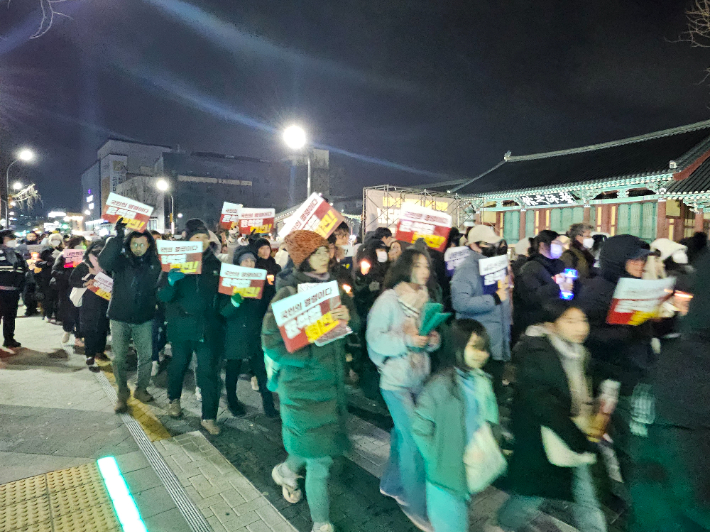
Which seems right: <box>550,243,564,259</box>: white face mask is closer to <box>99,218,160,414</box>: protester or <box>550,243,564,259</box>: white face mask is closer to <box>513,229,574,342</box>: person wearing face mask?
<box>513,229,574,342</box>: person wearing face mask

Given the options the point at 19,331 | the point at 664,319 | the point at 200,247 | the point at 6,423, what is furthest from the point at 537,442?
the point at 19,331

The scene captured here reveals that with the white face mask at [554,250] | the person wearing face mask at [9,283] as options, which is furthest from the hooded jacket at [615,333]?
the person wearing face mask at [9,283]

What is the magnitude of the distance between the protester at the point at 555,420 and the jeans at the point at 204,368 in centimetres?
326

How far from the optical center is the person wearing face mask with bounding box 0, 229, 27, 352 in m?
7.64

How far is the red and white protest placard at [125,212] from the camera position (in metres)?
5.44

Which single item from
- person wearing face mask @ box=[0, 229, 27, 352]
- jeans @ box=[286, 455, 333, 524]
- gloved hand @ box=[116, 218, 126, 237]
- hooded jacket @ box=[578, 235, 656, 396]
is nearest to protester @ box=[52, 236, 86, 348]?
person wearing face mask @ box=[0, 229, 27, 352]

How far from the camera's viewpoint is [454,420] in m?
2.49

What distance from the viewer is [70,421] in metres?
4.91

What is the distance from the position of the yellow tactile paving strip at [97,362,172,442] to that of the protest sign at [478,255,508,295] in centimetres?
378

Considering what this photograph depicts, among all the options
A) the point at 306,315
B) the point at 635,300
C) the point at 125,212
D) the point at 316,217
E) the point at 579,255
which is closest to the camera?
the point at 306,315

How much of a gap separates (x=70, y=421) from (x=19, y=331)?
6.46 m

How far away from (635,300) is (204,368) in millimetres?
4303

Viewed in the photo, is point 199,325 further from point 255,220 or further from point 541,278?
point 541,278

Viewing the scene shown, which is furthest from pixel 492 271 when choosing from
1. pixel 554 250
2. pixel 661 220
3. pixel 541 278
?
pixel 661 220
